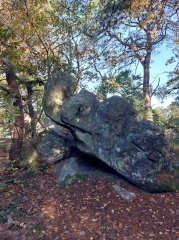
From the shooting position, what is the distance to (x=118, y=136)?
5309 millimetres

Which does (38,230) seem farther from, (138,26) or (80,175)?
(138,26)

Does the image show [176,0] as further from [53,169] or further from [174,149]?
[53,169]

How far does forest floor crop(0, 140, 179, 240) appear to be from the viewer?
360 cm

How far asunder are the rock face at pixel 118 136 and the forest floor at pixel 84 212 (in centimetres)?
46

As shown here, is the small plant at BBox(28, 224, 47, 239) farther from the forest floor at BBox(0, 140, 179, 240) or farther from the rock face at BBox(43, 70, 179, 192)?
the rock face at BBox(43, 70, 179, 192)

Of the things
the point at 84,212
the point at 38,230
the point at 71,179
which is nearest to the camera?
the point at 38,230

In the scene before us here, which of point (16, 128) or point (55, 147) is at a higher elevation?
point (16, 128)

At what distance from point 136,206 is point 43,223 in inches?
78.4

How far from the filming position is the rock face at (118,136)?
4.93 m

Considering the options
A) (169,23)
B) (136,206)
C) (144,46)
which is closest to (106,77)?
(144,46)

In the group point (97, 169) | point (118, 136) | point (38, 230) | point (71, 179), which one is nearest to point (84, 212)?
point (38, 230)

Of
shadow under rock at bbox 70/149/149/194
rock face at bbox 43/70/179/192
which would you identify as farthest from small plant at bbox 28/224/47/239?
rock face at bbox 43/70/179/192

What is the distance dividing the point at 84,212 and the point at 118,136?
83.1 inches

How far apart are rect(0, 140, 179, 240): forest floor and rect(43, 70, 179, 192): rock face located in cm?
46
